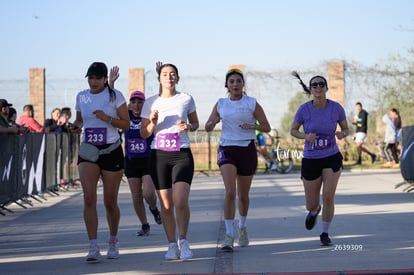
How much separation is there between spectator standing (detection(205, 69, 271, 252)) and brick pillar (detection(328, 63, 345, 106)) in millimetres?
21997

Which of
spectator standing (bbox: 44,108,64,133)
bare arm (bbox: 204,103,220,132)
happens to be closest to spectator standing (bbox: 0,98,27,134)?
bare arm (bbox: 204,103,220,132)

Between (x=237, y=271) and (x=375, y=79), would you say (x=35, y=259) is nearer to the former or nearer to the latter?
(x=237, y=271)

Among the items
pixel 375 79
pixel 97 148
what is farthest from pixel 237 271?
pixel 375 79

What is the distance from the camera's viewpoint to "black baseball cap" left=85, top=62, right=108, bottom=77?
9719mm

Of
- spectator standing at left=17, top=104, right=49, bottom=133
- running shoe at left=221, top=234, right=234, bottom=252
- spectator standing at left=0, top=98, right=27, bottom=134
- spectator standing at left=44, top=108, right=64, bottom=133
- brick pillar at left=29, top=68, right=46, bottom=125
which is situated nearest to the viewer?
running shoe at left=221, top=234, right=234, bottom=252

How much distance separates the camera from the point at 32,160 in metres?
17.5

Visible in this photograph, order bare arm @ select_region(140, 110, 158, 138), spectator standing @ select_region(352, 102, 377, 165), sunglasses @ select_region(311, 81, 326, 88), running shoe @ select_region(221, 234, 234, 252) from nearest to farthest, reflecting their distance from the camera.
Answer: bare arm @ select_region(140, 110, 158, 138)
running shoe @ select_region(221, 234, 234, 252)
sunglasses @ select_region(311, 81, 326, 88)
spectator standing @ select_region(352, 102, 377, 165)

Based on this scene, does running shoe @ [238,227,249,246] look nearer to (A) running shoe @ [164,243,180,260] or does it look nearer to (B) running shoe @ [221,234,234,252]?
(B) running shoe @ [221,234,234,252]

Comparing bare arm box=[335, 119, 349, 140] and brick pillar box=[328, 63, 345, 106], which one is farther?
brick pillar box=[328, 63, 345, 106]

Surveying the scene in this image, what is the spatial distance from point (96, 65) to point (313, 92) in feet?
8.65

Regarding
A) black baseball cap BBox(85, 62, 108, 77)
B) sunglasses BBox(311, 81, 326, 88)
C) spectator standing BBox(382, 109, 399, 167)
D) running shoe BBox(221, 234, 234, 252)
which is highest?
black baseball cap BBox(85, 62, 108, 77)

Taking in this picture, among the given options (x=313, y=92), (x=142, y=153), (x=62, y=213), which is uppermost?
(x=313, y=92)

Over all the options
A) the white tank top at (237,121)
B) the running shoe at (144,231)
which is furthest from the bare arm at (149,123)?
the running shoe at (144,231)

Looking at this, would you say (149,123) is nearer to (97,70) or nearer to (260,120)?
(97,70)
